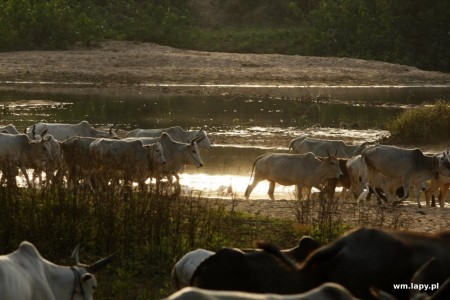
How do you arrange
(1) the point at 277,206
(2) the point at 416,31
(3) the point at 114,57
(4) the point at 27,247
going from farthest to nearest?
(2) the point at 416,31 → (3) the point at 114,57 → (1) the point at 277,206 → (4) the point at 27,247

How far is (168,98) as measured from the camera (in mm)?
36250

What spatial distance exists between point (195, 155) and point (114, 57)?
74.1ft

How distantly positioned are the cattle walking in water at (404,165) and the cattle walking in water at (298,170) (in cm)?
59

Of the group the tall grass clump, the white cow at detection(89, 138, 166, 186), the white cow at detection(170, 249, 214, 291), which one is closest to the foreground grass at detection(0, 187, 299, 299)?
the white cow at detection(170, 249, 214, 291)

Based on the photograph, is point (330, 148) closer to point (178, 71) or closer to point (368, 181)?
point (368, 181)

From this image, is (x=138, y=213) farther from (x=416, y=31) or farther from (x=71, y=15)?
(x=416, y=31)

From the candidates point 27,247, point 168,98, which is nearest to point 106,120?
point 168,98

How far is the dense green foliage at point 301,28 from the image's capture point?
153 ft

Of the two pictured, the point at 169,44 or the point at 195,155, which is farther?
the point at 169,44

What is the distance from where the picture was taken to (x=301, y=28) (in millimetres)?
55344

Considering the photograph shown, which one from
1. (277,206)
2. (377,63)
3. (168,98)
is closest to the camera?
(277,206)

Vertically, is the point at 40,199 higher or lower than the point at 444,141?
higher

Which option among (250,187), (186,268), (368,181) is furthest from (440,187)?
(186,268)

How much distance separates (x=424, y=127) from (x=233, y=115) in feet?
26.0
